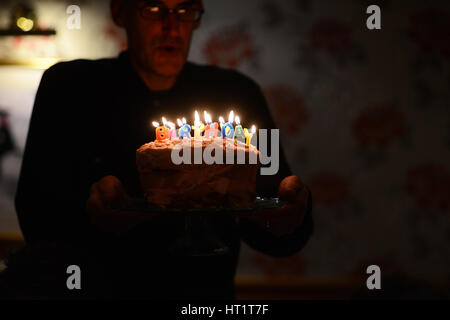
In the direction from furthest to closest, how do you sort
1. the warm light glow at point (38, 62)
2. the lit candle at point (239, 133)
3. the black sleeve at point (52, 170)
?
the warm light glow at point (38, 62) → the black sleeve at point (52, 170) → the lit candle at point (239, 133)

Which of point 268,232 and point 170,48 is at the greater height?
point 170,48

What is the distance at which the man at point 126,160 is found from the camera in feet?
5.73

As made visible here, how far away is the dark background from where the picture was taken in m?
3.48

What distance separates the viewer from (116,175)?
183 cm

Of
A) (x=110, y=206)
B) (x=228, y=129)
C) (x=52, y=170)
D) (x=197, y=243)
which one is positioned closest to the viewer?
(x=110, y=206)

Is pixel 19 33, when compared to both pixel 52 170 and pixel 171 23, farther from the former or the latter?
pixel 171 23

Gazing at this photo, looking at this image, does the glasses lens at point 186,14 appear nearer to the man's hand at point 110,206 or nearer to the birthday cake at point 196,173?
the birthday cake at point 196,173

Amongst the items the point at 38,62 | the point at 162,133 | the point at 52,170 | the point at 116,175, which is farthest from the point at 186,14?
the point at 38,62

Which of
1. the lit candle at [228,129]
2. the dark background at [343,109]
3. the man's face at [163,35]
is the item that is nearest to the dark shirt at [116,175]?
the man's face at [163,35]

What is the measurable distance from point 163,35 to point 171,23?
0.06 m

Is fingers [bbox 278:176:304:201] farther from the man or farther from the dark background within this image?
the dark background

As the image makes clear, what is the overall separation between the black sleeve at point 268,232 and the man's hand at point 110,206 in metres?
0.67

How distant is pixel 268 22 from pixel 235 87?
4.82 feet
